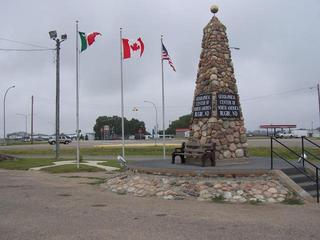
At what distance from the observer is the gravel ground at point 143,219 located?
8.60 metres

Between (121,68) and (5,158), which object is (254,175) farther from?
(5,158)

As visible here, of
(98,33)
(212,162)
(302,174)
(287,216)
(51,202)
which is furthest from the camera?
(98,33)

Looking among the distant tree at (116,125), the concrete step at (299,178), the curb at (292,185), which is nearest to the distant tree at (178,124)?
the distant tree at (116,125)

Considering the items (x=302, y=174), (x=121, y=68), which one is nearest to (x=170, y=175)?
(x=302, y=174)

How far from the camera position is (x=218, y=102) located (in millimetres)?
16578

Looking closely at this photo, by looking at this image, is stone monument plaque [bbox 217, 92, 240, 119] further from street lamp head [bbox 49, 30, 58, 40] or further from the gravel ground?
street lamp head [bbox 49, 30, 58, 40]

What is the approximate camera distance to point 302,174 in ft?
46.3

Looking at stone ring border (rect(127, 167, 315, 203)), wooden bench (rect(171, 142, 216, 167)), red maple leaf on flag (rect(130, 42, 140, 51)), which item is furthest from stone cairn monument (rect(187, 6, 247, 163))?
red maple leaf on flag (rect(130, 42, 140, 51))

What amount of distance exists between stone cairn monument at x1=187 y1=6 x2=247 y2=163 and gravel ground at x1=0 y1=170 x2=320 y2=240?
421 cm

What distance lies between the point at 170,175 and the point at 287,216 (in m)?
4.85

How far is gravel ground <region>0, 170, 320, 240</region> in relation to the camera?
8.60 m

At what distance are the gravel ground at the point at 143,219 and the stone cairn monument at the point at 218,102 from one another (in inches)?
166

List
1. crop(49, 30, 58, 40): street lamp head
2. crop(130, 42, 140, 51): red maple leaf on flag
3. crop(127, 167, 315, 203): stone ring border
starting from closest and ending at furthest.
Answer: crop(127, 167, 315, 203): stone ring border → crop(130, 42, 140, 51): red maple leaf on flag → crop(49, 30, 58, 40): street lamp head

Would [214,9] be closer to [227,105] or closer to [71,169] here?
[227,105]
